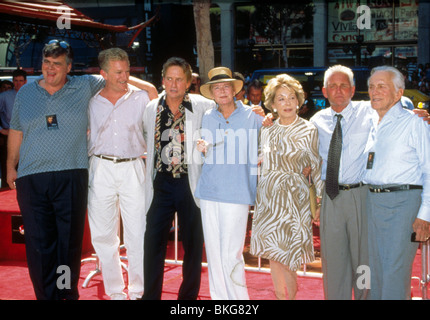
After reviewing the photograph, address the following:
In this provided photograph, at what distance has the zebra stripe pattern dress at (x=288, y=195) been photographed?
396 cm

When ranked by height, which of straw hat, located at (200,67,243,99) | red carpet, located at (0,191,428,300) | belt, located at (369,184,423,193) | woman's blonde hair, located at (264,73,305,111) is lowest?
red carpet, located at (0,191,428,300)

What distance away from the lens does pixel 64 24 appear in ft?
31.5

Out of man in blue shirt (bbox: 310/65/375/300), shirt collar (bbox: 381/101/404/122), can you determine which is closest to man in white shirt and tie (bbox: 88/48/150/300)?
man in blue shirt (bbox: 310/65/375/300)

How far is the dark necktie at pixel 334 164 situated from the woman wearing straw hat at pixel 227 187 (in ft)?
1.86

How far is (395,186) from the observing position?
3703mm

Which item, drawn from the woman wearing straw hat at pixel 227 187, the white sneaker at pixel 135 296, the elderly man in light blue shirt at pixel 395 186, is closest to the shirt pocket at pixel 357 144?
the elderly man in light blue shirt at pixel 395 186

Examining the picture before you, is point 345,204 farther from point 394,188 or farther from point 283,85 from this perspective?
point 283,85

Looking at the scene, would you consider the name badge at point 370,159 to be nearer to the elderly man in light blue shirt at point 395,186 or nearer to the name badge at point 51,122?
the elderly man in light blue shirt at point 395,186

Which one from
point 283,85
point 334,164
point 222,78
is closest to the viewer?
point 334,164

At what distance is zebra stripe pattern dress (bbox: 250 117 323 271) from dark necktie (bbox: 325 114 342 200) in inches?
5.2

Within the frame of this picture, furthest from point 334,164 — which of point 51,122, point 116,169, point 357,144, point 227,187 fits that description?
point 51,122

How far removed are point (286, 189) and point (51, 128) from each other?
1.94 m

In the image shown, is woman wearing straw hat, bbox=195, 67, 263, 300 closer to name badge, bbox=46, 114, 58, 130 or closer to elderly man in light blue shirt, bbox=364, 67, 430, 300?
elderly man in light blue shirt, bbox=364, 67, 430, 300

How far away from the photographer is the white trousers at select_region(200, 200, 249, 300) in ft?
13.3
